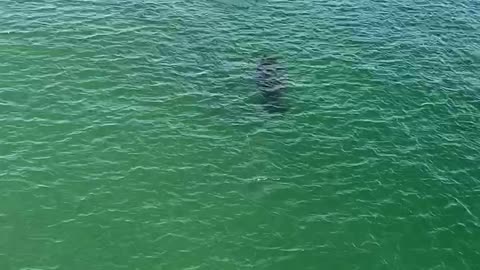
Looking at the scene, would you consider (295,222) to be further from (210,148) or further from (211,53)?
(211,53)

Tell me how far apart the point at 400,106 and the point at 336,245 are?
19770 millimetres

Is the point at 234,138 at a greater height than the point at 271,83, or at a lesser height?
lesser

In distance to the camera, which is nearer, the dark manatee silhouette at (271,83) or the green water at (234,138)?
the green water at (234,138)

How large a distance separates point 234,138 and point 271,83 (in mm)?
9529

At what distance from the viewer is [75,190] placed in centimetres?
4688

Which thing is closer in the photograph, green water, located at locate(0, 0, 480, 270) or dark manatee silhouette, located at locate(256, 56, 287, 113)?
green water, located at locate(0, 0, 480, 270)

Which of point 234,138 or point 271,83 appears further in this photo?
point 271,83

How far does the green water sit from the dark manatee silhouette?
0.83 metres

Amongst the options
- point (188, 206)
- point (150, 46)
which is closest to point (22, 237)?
point (188, 206)

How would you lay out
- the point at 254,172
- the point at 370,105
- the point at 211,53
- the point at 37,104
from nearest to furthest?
the point at 254,172, the point at 37,104, the point at 370,105, the point at 211,53

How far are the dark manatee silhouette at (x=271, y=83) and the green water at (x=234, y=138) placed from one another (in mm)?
826

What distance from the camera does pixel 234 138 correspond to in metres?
53.2

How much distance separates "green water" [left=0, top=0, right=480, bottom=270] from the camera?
43.7 m

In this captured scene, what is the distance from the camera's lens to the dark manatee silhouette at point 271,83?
57.5 meters
